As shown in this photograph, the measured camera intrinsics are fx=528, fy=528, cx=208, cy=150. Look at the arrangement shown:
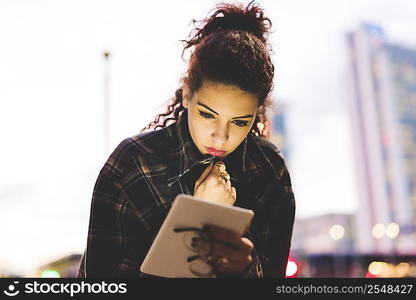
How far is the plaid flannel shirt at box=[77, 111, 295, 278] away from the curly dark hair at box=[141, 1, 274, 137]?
1.06 feet

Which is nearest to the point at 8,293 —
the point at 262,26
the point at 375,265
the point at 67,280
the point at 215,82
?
the point at 67,280

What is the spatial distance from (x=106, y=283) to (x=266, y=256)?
878 mm

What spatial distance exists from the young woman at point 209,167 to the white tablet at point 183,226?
114 millimetres

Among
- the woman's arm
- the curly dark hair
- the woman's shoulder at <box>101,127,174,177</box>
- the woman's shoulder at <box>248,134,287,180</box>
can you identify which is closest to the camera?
the curly dark hair

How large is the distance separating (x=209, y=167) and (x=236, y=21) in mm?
779

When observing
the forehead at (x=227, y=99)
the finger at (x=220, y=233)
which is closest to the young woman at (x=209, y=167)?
the forehead at (x=227, y=99)

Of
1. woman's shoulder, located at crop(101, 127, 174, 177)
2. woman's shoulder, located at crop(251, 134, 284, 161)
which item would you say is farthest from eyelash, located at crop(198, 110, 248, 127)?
woman's shoulder, located at crop(251, 134, 284, 161)

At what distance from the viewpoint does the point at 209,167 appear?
269cm

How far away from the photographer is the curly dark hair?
8.22 feet

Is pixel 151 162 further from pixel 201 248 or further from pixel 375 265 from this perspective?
pixel 375 265

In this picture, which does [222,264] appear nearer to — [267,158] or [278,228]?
[278,228]

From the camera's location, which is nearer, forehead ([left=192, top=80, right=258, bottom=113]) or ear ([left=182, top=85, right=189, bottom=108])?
forehead ([left=192, top=80, right=258, bottom=113])

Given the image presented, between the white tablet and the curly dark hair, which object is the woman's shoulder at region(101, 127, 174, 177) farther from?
the white tablet

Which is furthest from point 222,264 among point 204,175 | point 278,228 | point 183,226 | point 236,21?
point 236,21
